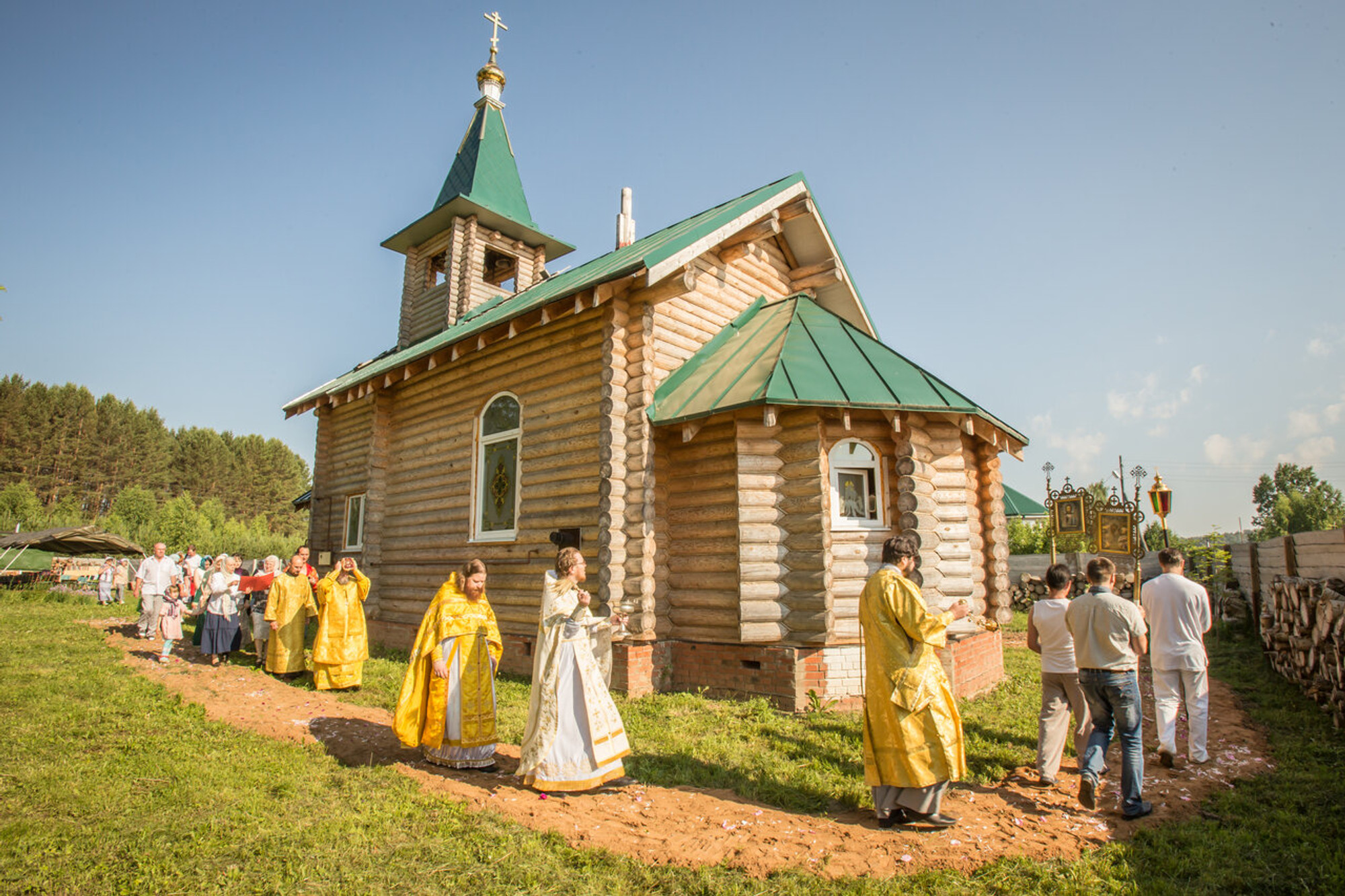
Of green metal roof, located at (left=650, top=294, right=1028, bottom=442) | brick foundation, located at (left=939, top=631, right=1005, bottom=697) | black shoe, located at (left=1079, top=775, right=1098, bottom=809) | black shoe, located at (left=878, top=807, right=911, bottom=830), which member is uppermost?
green metal roof, located at (left=650, top=294, right=1028, bottom=442)

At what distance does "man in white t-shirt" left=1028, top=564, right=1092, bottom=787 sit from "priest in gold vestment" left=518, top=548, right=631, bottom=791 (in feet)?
11.6

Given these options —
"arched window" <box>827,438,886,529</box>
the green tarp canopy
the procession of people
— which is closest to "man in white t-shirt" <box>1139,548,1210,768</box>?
the procession of people

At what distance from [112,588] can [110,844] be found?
25903 mm

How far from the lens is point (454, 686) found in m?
6.24

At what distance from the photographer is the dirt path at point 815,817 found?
450 centimetres

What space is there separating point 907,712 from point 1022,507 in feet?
52.2

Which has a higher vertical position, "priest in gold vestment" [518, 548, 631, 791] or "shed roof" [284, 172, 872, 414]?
"shed roof" [284, 172, 872, 414]

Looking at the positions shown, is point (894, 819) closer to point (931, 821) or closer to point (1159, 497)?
point (931, 821)

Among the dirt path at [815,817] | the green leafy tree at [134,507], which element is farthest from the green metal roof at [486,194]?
the green leafy tree at [134,507]

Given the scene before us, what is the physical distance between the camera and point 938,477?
916 cm

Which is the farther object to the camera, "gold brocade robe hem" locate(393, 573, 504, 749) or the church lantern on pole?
the church lantern on pole

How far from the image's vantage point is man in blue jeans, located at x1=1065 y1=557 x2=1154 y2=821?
516 centimetres

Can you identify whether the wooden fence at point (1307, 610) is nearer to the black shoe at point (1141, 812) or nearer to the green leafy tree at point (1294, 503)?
the black shoe at point (1141, 812)

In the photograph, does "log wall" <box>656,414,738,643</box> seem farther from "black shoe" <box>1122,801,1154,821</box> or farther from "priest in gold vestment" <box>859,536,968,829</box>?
"black shoe" <box>1122,801,1154,821</box>
